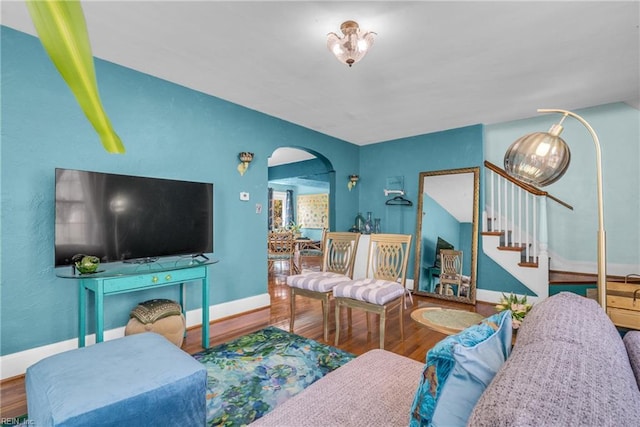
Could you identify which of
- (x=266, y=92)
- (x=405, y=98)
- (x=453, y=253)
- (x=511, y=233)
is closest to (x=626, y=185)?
(x=511, y=233)

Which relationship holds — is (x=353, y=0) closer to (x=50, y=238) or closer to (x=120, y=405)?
(x=120, y=405)

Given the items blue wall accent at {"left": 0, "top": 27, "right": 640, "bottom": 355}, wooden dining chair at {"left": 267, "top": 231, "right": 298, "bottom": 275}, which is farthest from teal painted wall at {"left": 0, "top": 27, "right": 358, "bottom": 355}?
wooden dining chair at {"left": 267, "top": 231, "right": 298, "bottom": 275}

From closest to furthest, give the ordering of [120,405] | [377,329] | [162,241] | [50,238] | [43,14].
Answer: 1. [43,14]
2. [120,405]
3. [50,238]
4. [162,241]
5. [377,329]

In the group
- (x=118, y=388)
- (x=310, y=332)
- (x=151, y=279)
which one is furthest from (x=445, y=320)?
(x=151, y=279)

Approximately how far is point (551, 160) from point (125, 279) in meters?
2.73

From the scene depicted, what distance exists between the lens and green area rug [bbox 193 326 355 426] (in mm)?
1854

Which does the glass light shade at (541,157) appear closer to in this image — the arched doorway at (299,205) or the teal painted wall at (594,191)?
the teal painted wall at (594,191)

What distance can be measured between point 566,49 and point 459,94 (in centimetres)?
95

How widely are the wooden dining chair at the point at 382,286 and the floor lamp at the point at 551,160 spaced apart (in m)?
1.43

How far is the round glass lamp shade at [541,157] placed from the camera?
1386mm

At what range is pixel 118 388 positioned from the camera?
4.15 feet

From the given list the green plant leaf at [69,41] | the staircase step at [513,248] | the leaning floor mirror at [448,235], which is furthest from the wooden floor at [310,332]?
the green plant leaf at [69,41]

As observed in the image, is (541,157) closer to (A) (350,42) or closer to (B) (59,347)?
(A) (350,42)

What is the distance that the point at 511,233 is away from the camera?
4.04 m
